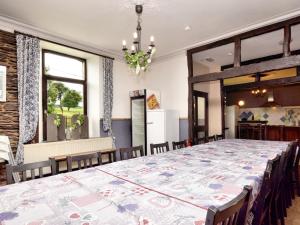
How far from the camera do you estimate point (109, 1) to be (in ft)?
9.18

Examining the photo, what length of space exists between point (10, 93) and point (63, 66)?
140 cm

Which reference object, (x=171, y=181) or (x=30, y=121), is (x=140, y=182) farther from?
(x=30, y=121)

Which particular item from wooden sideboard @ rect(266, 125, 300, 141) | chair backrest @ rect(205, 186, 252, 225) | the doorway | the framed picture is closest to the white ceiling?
the framed picture

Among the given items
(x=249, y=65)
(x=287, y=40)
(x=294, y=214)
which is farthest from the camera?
(x=249, y=65)

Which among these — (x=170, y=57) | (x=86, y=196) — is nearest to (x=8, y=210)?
(x=86, y=196)

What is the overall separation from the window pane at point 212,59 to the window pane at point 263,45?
0.32 m

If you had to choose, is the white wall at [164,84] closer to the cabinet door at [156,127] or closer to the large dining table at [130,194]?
the cabinet door at [156,127]

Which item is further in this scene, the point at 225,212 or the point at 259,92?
the point at 259,92

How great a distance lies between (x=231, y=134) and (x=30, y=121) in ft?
21.5

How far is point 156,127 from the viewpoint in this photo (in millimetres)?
4820

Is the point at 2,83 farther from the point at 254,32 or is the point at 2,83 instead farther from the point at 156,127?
the point at 254,32

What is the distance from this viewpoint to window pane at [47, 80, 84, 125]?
4.17m

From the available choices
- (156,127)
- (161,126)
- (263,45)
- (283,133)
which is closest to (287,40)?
(263,45)

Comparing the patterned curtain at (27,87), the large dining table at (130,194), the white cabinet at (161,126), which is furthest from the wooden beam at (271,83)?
the patterned curtain at (27,87)
